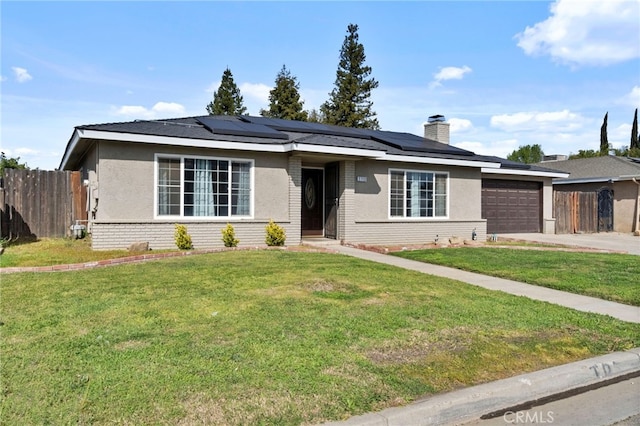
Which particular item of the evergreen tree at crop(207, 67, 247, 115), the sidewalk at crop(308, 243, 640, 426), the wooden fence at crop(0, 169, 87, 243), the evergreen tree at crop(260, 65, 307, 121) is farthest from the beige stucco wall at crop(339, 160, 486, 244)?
the evergreen tree at crop(207, 67, 247, 115)

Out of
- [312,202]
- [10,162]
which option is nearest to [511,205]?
[312,202]

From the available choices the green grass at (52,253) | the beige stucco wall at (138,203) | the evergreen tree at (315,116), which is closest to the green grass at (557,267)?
the beige stucco wall at (138,203)

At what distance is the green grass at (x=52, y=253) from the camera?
8.82 meters

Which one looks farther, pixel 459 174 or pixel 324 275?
pixel 459 174

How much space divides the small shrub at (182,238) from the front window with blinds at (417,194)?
22.1 feet

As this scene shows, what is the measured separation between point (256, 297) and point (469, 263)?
5918mm

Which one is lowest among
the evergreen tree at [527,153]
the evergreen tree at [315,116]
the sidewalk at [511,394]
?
the sidewalk at [511,394]

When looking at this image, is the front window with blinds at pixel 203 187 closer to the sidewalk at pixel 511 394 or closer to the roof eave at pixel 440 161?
the roof eave at pixel 440 161

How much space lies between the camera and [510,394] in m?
3.73

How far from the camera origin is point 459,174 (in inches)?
651

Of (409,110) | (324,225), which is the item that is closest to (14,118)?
(324,225)

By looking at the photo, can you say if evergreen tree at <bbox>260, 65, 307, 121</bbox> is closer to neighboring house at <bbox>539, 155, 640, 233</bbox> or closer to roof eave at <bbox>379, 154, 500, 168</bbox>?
neighboring house at <bbox>539, 155, 640, 233</bbox>

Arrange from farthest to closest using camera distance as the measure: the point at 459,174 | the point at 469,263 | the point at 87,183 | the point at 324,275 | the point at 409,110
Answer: the point at 409,110
the point at 459,174
the point at 87,183
the point at 469,263
the point at 324,275

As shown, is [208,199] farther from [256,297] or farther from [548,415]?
[548,415]
